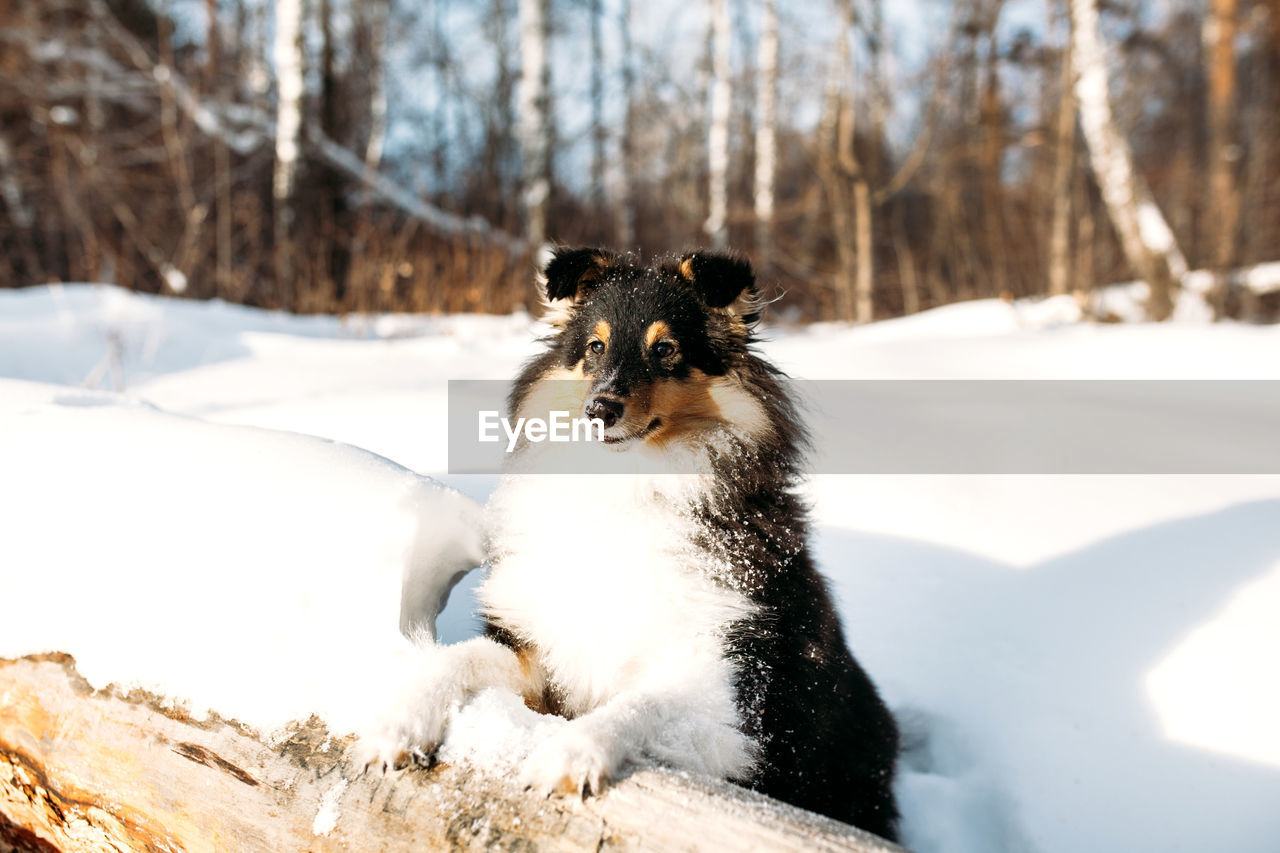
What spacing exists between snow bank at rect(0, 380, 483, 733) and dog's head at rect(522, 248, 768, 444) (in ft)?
1.87

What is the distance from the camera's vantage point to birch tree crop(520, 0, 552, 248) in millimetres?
9914

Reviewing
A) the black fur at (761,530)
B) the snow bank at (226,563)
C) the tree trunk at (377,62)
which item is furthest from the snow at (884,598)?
the tree trunk at (377,62)

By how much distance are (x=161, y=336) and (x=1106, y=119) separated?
9.72 m

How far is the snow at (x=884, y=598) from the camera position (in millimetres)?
1737

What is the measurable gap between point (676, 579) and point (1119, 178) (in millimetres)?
9106

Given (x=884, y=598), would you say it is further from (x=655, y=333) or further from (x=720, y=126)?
(x=720, y=126)

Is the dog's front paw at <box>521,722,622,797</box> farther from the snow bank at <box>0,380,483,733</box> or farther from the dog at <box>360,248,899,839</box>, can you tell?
the snow bank at <box>0,380,483,733</box>

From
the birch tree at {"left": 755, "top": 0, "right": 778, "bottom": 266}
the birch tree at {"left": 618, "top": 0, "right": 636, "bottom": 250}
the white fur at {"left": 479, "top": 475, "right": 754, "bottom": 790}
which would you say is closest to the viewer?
the white fur at {"left": 479, "top": 475, "right": 754, "bottom": 790}

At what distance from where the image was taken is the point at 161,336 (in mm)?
5973

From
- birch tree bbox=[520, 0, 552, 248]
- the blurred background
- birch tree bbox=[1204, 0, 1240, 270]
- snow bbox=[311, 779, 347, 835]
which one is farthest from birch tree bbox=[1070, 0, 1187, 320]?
snow bbox=[311, 779, 347, 835]

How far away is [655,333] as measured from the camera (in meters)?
2.26

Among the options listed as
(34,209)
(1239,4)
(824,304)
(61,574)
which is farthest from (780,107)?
(61,574)

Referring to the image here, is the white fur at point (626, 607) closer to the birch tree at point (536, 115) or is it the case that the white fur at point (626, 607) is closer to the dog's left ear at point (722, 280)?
the dog's left ear at point (722, 280)

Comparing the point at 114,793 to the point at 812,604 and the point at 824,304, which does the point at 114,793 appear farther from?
the point at 824,304
